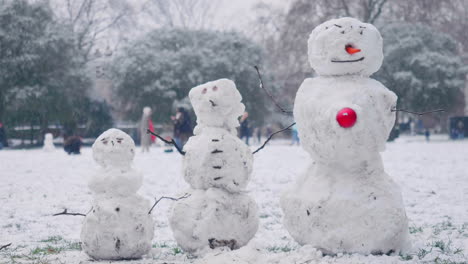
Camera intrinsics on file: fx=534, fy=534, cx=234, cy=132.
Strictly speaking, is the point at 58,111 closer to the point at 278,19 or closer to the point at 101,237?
the point at 278,19

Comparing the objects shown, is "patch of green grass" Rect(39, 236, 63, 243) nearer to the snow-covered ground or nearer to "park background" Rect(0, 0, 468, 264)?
the snow-covered ground

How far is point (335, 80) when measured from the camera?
4.22 meters

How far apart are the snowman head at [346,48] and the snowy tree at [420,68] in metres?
23.6

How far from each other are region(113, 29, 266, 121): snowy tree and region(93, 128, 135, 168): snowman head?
75.3 feet

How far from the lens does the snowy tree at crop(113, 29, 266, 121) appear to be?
1088 inches

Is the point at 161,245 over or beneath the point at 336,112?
beneath

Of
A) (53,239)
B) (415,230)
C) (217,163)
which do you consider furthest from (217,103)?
(415,230)

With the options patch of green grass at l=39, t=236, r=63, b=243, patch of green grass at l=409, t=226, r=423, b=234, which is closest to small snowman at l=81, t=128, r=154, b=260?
patch of green grass at l=39, t=236, r=63, b=243

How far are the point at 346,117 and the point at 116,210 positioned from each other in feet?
6.16

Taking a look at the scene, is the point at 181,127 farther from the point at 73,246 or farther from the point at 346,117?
the point at 346,117

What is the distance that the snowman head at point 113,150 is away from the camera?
423 centimetres

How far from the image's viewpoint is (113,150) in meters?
4.23

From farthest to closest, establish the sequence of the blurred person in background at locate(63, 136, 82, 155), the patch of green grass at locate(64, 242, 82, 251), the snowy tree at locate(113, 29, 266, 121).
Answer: the snowy tree at locate(113, 29, 266, 121), the blurred person in background at locate(63, 136, 82, 155), the patch of green grass at locate(64, 242, 82, 251)

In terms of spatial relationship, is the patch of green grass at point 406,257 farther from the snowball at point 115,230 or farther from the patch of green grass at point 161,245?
the patch of green grass at point 161,245
